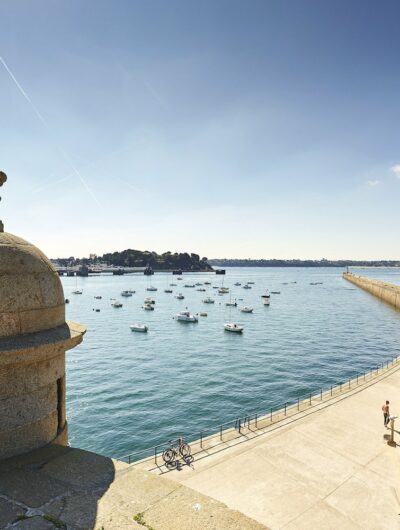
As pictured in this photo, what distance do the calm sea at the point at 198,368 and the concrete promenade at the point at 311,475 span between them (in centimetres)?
363

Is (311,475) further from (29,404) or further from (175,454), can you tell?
(29,404)

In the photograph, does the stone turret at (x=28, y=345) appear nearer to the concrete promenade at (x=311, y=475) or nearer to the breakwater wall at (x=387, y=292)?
the concrete promenade at (x=311, y=475)

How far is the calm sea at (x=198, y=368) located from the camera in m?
27.0

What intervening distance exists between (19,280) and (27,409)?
175cm

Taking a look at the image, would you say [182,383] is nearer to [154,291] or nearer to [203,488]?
[203,488]

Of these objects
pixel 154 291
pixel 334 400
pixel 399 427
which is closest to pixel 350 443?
pixel 399 427

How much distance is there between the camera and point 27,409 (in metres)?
5.05

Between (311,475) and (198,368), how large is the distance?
2700 centimetres

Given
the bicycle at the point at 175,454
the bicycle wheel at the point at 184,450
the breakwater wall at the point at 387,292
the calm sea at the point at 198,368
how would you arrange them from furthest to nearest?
the breakwater wall at the point at 387,292 < the calm sea at the point at 198,368 < the bicycle wheel at the point at 184,450 < the bicycle at the point at 175,454

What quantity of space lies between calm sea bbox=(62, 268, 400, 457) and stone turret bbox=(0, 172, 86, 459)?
573 inches

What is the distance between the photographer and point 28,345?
189 inches

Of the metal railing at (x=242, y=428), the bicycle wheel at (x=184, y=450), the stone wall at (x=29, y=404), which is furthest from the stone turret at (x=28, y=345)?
the bicycle wheel at (x=184, y=450)

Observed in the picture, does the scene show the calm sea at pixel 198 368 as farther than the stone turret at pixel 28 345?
Yes

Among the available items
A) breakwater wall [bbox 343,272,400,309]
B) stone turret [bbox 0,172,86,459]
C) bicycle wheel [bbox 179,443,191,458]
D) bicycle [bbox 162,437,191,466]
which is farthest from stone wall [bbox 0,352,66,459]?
breakwater wall [bbox 343,272,400,309]
